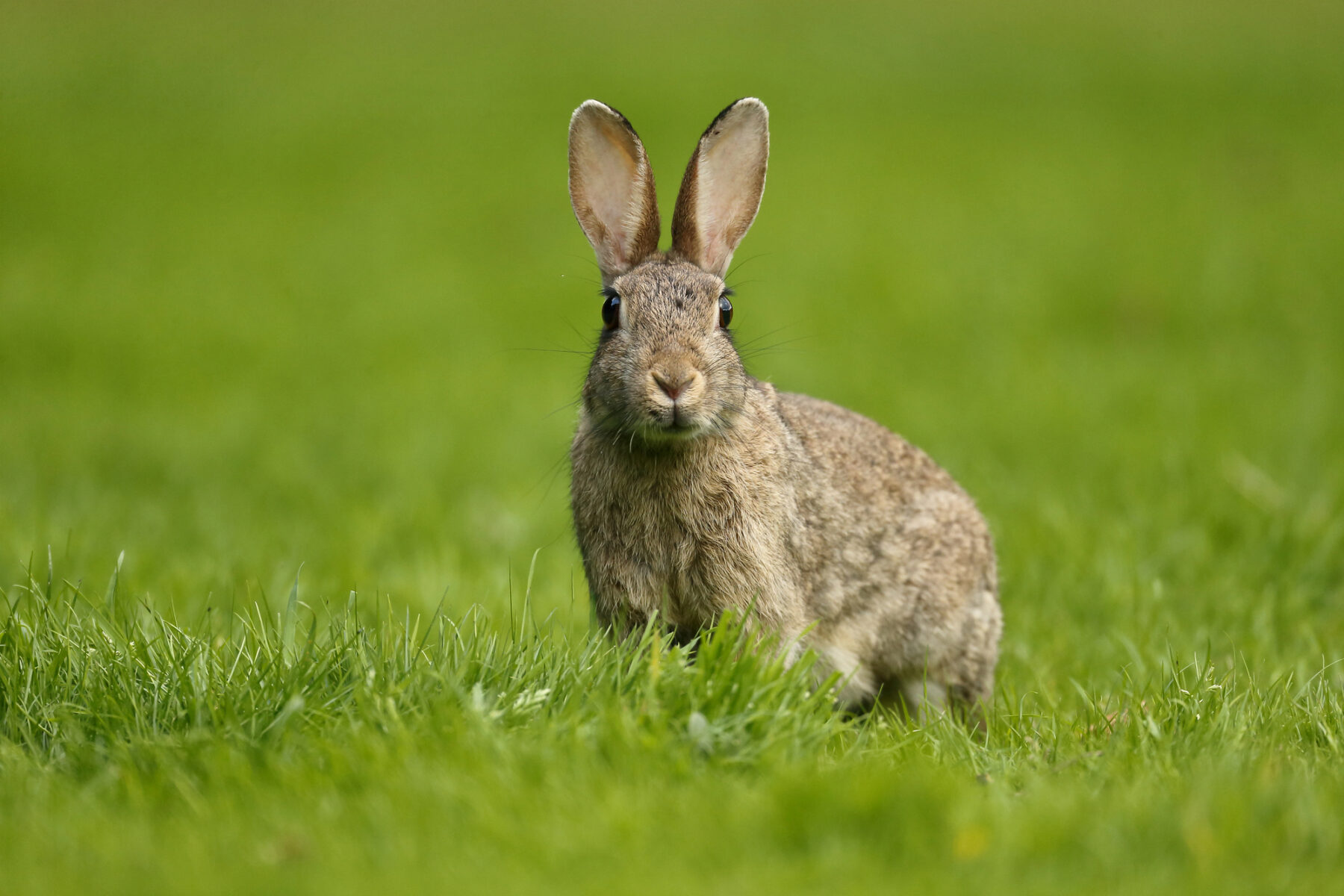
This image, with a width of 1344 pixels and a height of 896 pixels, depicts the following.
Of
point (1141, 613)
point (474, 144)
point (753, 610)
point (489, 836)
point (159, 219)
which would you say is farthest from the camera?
point (474, 144)

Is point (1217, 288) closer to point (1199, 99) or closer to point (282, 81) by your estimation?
point (1199, 99)

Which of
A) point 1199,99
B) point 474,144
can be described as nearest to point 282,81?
point 474,144

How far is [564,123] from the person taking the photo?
16.4m

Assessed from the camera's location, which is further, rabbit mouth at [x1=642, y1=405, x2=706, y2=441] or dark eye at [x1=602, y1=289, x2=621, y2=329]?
dark eye at [x1=602, y1=289, x2=621, y2=329]

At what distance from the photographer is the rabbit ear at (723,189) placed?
4.55 meters

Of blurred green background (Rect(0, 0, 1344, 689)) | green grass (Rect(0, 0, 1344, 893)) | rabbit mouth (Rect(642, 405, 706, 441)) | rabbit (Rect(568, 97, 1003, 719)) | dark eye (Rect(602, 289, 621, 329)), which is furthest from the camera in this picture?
blurred green background (Rect(0, 0, 1344, 689))

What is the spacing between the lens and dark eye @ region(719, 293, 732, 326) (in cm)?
447

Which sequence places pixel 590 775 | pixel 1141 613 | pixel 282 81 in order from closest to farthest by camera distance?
pixel 590 775, pixel 1141 613, pixel 282 81

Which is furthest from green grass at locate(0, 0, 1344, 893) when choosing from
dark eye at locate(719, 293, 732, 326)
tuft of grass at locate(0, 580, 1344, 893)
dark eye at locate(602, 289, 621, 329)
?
dark eye at locate(719, 293, 732, 326)

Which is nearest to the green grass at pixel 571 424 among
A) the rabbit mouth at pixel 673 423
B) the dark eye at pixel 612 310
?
the rabbit mouth at pixel 673 423

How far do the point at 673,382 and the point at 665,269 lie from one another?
66 centimetres

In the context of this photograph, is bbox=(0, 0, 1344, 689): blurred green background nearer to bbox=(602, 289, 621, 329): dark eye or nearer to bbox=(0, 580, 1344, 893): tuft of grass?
bbox=(0, 580, 1344, 893): tuft of grass

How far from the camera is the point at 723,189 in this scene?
4672 millimetres

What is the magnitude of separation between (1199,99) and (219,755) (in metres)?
16.6
